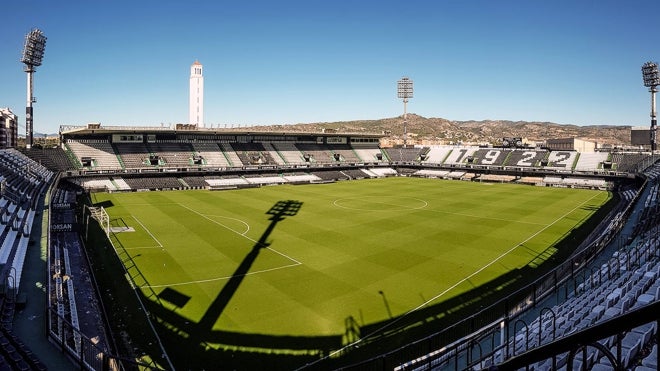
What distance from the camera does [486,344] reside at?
41.1 feet

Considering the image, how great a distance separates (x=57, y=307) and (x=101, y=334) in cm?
166

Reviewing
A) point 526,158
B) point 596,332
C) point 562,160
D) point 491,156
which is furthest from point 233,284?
point 491,156

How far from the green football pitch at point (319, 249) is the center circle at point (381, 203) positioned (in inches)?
4.2

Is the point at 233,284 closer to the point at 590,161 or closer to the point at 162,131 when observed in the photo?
the point at 162,131

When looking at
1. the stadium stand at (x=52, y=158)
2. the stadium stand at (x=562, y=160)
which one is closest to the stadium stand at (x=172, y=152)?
the stadium stand at (x=52, y=158)

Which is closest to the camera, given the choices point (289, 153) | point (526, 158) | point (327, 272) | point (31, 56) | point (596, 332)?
point (596, 332)

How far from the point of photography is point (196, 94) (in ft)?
252

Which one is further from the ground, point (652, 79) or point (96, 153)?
point (652, 79)

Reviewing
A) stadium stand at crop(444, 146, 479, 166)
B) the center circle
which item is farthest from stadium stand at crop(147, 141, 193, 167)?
stadium stand at crop(444, 146, 479, 166)

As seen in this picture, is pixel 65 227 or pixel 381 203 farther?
pixel 381 203

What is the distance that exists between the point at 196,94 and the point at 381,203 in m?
49.2

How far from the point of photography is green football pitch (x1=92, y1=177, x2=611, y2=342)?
1695 centimetres

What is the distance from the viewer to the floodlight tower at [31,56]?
50031 millimetres

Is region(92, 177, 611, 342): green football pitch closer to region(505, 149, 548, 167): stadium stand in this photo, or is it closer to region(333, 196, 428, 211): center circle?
region(333, 196, 428, 211): center circle
